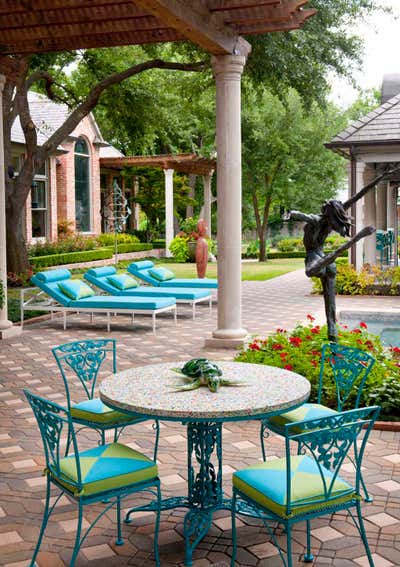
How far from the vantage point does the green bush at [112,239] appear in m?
29.6

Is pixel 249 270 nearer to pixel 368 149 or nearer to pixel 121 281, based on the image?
pixel 368 149

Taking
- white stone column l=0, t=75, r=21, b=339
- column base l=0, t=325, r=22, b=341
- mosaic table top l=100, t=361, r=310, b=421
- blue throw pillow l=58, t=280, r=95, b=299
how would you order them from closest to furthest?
mosaic table top l=100, t=361, r=310, b=421 < white stone column l=0, t=75, r=21, b=339 < column base l=0, t=325, r=22, b=341 < blue throw pillow l=58, t=280, r=95, b=299

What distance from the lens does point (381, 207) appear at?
23.0m

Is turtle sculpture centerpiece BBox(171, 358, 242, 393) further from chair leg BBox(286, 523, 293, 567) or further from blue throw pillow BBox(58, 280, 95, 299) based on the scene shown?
blue throw pillow BBox(58, 280, 95, 299)

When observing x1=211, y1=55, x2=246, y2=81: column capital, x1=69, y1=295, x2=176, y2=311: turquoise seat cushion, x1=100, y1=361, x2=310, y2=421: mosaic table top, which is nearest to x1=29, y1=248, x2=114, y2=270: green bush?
x1=69, y1=295, x2=176, y2=311: turquoise seat cushion

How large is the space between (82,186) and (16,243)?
11.4m

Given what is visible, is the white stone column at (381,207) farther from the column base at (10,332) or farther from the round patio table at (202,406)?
the round patio table at (202,406)

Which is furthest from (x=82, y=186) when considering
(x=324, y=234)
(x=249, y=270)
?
(x=324, y=234)

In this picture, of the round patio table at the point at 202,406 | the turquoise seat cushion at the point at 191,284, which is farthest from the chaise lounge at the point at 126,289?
the round patio table at the point at 202,406

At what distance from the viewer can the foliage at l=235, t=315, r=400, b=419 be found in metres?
6.71

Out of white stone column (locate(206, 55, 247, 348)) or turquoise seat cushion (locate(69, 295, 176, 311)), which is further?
turquoise seat cushion (locate(69, 295, 176, 311))

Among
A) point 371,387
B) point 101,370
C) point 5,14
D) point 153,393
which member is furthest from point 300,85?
point 153,393

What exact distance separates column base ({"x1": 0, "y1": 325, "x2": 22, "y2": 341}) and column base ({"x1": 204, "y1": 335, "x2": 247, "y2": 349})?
3.45m

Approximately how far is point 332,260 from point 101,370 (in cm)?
352
